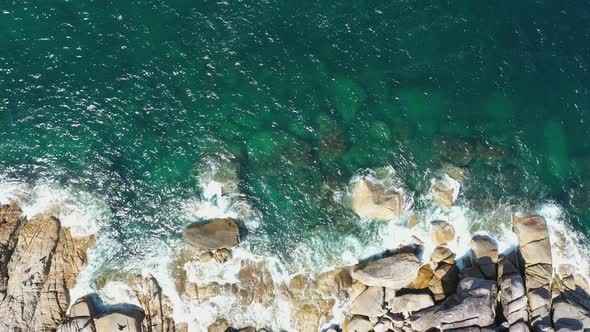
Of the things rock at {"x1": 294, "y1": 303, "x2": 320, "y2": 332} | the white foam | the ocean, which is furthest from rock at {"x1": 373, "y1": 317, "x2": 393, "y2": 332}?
the white foam

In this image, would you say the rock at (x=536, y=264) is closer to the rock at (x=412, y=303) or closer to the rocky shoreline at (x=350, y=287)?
the rocky shoreline at (x=350, y=287)

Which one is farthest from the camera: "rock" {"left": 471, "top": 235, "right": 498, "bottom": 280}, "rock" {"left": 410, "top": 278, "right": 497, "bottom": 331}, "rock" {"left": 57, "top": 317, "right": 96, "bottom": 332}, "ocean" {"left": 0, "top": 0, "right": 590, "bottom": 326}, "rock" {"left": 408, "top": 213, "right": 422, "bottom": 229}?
"rock" {"left": 408, "top": 213, "right": 422, "bottom": 229}

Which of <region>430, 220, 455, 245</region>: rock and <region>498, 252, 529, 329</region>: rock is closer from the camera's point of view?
→ <region>498, 252, 529, 329</region>: rock

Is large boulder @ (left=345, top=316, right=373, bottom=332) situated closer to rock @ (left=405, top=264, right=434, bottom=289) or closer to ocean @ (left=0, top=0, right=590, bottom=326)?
rock @ (left=405, top=264, right=434, bottom=289)

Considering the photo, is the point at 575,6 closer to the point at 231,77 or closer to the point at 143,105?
the point at 231,77

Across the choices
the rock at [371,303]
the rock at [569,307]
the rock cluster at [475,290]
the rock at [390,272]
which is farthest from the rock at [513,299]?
the rock at [371,303]

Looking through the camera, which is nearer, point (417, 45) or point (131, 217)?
point (131, 217)

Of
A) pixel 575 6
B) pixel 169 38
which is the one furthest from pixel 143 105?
pixel 575 6
